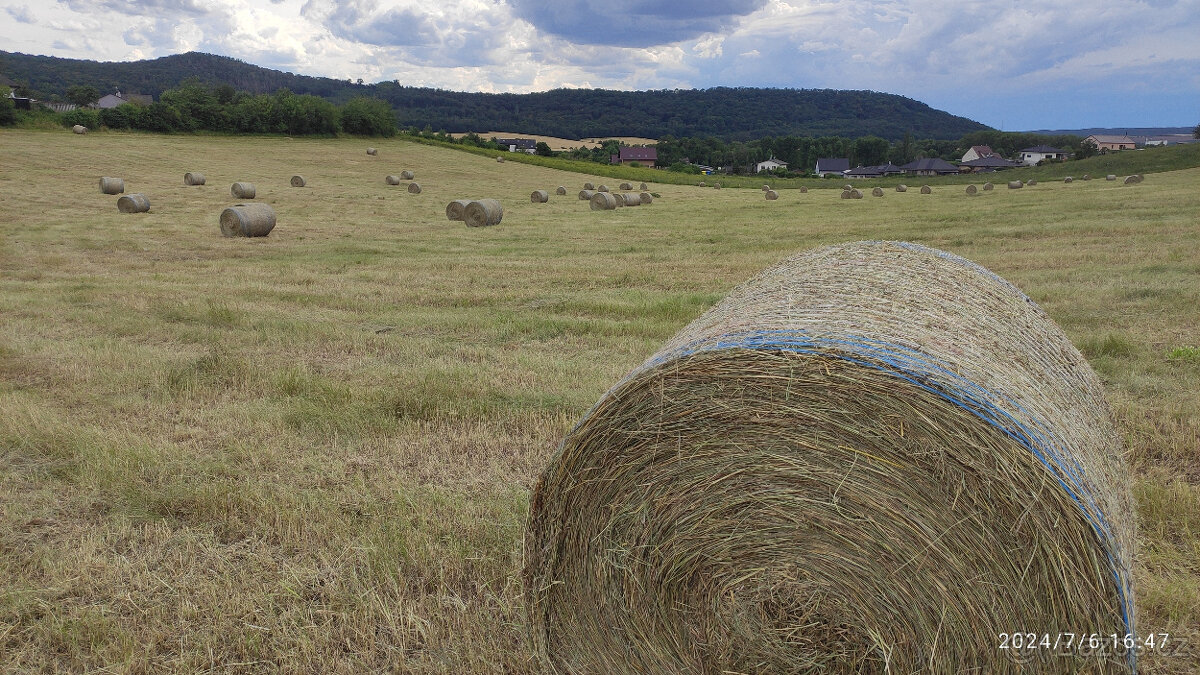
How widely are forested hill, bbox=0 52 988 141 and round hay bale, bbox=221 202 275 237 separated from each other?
97.6m

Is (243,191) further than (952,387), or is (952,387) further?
(243,191)

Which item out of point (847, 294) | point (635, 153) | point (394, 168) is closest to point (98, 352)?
point (847, 294)

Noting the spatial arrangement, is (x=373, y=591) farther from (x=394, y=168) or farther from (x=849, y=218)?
(x=394, y=168)

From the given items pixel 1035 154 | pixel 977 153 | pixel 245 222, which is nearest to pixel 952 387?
pixel 245 222

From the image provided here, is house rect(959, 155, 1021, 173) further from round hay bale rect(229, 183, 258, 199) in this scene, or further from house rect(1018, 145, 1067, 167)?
round hay bale rect(229, 183, 258, 199)

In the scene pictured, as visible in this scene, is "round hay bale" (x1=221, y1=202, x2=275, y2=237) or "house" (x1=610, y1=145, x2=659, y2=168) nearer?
"round hay bale" (x1=221, y1=202, x2=275, y2=237)

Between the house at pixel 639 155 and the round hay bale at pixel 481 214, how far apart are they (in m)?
73.8

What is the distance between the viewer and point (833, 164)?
408 ft

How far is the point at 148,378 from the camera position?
7543 mm

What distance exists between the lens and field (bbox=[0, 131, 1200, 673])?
372cm

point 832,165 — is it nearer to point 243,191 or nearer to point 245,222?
point 243,191

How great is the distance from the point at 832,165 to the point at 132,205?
115064 mm

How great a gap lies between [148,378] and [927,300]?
23.4 feet

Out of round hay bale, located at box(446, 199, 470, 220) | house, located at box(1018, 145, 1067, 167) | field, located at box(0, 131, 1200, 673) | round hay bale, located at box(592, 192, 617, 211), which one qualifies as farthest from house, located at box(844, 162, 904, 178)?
field, located at box(0, 131, 1200, 673)
